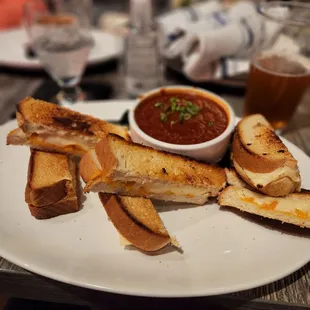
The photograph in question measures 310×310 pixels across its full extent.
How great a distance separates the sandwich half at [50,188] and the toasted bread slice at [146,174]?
3.4 inches

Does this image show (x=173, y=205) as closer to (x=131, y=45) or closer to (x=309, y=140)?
(x=309, y=140)

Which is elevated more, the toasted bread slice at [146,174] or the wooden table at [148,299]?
the toasted bread slice at [146,174]

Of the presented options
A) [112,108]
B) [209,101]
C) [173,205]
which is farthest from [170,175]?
[112,108]

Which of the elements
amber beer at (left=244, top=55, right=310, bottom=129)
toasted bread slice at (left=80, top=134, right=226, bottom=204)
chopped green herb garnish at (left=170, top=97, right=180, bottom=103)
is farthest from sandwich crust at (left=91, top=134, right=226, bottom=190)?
amber beer at (left=244, top=55, right=310, bottom=129)

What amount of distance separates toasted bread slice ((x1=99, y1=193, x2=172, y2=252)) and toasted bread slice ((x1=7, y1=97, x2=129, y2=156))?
0.34 meters

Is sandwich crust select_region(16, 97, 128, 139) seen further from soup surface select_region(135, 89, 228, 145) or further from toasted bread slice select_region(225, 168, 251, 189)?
toasted bread slice select_region(225, 168, 251, 189)

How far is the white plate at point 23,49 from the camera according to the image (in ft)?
9.60

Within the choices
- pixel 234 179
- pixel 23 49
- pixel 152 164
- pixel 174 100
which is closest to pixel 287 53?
pixel 174 100

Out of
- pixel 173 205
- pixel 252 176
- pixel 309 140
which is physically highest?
pixel 252 176

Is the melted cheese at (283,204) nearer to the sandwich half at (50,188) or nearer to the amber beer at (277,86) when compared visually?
the sandwich half at (50,188)

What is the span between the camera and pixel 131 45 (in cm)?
274

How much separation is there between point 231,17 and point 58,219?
2.57 metres

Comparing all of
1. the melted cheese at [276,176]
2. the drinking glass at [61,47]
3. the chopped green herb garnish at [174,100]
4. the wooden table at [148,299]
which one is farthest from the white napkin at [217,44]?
the wooden table at [148,299]

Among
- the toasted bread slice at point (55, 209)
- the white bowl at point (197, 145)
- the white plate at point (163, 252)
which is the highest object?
Answer: the white bowl at point (197, 145)
